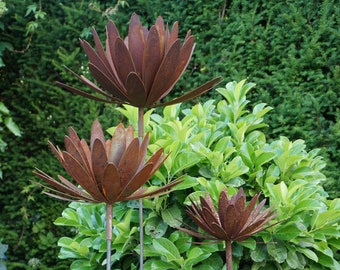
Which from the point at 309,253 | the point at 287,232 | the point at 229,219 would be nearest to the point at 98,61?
the point at 229,219

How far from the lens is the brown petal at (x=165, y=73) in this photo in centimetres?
108

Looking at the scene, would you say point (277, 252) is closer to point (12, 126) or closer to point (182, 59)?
point (182, 59)

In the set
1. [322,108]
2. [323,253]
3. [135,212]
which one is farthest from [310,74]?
[135,212]

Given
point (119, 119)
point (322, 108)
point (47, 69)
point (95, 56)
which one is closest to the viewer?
point (95, 56)

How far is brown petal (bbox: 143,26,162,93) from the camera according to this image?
3.63 ft

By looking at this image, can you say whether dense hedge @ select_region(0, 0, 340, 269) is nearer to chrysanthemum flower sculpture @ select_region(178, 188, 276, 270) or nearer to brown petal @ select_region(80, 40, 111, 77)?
chrysanthemum flower sculpture @ select_region(178, 188, 276, 270)

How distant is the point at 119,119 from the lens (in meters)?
3.34

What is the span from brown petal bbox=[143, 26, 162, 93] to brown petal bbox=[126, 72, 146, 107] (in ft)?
0.12

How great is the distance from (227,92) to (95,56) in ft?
2.69

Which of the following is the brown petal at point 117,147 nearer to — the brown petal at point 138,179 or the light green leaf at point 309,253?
the brown petal at point 138,179

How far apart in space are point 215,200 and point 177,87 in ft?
6.03

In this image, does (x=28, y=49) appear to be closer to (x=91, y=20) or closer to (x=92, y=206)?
(x=91, y=20)

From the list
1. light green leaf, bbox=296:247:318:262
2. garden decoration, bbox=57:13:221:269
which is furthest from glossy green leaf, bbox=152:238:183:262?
light green leaf, bbox=296:247:318:262

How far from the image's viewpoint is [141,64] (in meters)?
1.14
